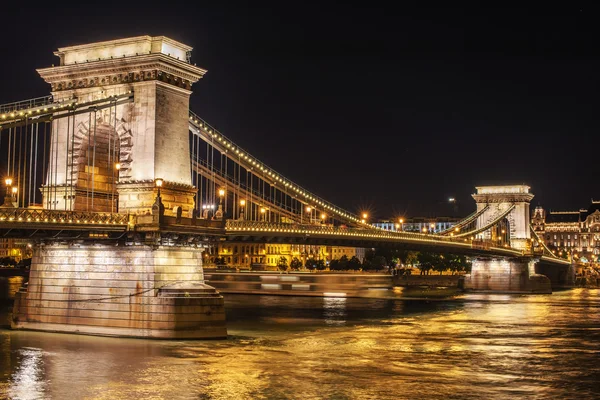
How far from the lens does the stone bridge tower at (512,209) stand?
113688mm

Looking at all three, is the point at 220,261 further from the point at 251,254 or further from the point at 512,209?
the point at 512,209

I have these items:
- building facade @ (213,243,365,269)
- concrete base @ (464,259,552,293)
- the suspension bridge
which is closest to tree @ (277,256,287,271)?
building facade @ (213,243,365,269)

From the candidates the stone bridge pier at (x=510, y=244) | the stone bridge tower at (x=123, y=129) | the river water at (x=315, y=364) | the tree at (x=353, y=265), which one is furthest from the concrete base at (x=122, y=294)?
the tree at (x=353, y=265)

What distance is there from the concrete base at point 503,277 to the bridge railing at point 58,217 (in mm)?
70744

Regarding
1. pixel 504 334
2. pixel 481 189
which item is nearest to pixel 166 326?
pixel 504 334

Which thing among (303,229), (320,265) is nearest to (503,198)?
(320,265)

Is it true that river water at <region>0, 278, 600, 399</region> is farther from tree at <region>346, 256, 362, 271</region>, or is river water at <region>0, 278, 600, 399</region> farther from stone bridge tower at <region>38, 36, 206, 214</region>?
tree at <region>346, 256, 362, 271</region>

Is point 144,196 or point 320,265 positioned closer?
point 144,196

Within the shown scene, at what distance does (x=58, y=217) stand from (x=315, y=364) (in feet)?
38.2

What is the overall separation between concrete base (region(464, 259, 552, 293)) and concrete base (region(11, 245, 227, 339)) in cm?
6734

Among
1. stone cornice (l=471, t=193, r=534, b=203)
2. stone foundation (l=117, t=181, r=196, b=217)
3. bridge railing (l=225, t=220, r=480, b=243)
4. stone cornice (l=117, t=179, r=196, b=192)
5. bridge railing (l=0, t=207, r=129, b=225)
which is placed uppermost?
stone cornice (l=471, t=193, r=534, b=203)

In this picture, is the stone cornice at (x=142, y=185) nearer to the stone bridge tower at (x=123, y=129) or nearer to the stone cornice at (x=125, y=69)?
the stone bridge tower at (x=123, y=129)

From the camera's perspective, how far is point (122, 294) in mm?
36375

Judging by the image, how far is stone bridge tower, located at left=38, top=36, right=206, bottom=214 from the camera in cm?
3922
